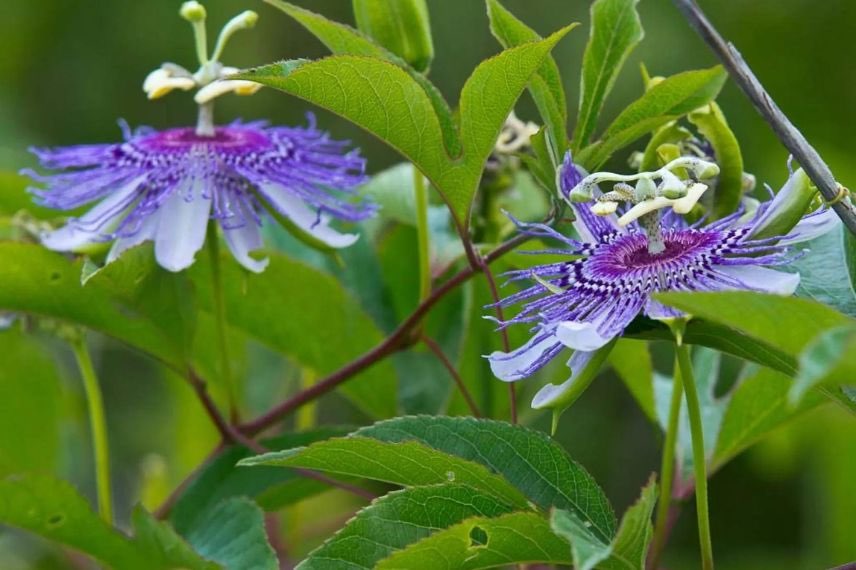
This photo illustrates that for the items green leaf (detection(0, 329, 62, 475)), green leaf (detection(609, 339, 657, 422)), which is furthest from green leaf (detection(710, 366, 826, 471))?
green leaf (detection(0, 329, 62, 475))

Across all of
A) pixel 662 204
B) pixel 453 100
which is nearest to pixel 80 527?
pixel 662 204

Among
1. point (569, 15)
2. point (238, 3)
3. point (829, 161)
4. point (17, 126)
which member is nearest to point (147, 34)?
point (238, 3)

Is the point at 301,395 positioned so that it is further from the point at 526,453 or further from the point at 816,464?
the point at 816,464

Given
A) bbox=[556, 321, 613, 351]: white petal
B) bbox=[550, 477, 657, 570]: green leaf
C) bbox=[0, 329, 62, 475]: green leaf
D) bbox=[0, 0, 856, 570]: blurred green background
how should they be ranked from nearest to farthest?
bbox=[550, 477, 657, 570]: green leaf < bbox=[556, 321, 613, 351]: white petal < bbox=[0, 329, 62, 475]: green leaf < bbox=[0, 0, 856, 570]: blurred green background

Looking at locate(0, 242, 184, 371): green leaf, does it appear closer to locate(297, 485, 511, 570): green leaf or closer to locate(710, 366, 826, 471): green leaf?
locate(297, 485, 511, 570): green leaf

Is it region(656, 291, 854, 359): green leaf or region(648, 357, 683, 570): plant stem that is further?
region(648, 357, 683, 570): plant stem

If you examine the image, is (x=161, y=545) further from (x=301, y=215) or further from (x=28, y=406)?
(x=28, y=406)
